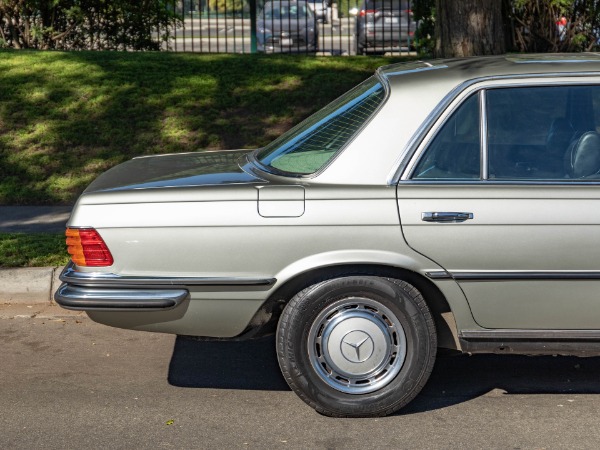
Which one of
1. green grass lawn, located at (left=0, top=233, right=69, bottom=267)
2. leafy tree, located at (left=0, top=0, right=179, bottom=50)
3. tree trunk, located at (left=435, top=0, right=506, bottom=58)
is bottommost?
green grass lawn, located at (left=0, top=233, right=69, bottom=267)

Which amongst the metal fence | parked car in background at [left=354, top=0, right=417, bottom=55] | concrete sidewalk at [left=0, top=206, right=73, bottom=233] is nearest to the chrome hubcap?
concrete sidewalk at [left=0, top=206, right=73, bottom=233]

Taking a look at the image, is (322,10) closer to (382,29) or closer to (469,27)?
(382,29)

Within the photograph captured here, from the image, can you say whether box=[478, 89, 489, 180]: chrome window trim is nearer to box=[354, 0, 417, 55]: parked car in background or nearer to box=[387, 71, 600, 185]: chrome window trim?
box=[387, 71, 600, 185]: chrome window trim

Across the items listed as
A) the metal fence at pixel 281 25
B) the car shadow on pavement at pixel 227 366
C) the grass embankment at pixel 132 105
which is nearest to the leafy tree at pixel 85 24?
the metal fence at pixel 281 25

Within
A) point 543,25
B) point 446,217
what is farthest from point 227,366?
point 543,25

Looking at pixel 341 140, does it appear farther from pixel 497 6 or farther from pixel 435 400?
pixel 497 6

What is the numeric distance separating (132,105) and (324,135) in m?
7.07

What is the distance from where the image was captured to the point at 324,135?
5.21m

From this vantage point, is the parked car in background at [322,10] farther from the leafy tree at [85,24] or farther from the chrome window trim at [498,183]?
the chrome window trim at [498,183]

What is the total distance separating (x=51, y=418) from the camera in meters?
4.95

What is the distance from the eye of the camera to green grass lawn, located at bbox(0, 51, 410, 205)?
35.0 feet

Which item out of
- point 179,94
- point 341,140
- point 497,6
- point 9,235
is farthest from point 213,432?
point 179,94

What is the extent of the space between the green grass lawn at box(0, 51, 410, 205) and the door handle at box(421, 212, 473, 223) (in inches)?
238

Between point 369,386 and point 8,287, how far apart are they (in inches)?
127
